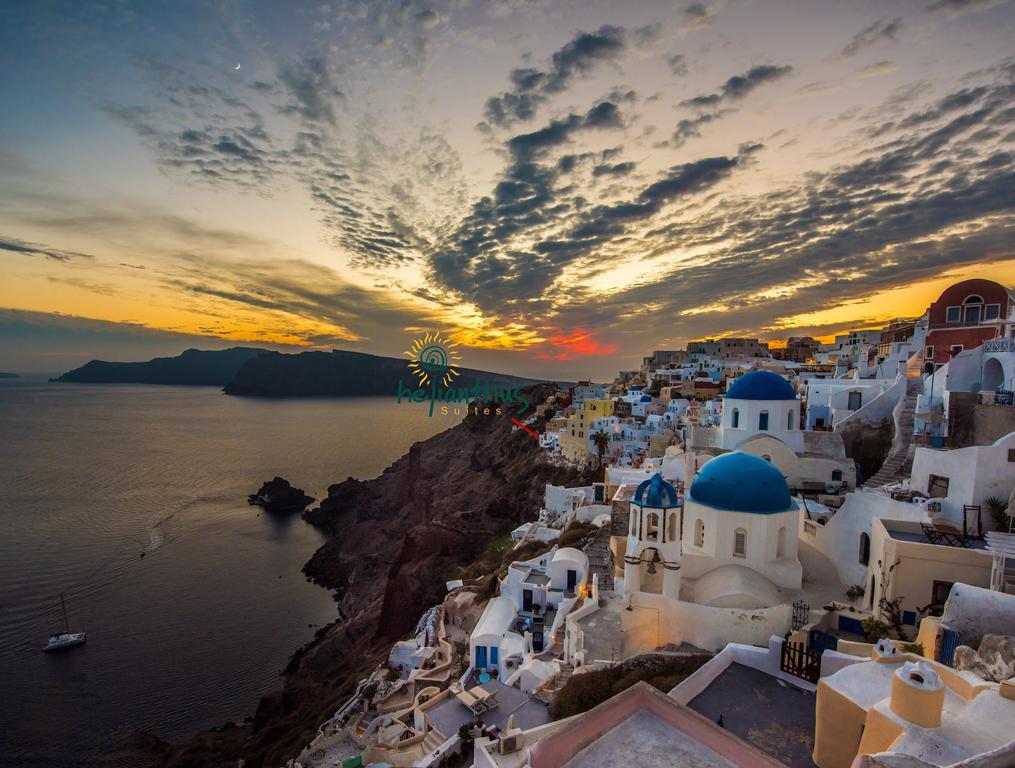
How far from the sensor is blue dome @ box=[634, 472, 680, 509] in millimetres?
14812

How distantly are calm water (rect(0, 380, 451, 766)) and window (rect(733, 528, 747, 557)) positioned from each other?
2987cm

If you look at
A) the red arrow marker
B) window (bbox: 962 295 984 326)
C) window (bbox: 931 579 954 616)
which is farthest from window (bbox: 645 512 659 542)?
the red arrow marker

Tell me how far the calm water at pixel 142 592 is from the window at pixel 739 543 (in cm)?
2987

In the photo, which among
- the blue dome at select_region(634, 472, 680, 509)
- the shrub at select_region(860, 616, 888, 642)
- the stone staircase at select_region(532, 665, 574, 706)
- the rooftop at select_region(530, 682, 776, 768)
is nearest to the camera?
the rooftop at select_region(530, 682, 776, 768)

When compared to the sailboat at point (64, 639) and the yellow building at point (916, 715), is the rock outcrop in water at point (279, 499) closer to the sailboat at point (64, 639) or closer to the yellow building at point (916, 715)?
the sailboat at point (64, 639)

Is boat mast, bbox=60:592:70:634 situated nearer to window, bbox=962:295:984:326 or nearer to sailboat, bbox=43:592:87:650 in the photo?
sailboat, bbox=43:592:87:650

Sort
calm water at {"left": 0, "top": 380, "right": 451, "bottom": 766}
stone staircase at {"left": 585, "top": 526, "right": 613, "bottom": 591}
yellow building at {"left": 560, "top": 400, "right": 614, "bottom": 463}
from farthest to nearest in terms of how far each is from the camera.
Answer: yellow building at {"left": 560, "top": 400, "right": 614, "bottom": 463} → calm water at {"left": 0, "top": 380, "right": 451, "bottom": 766} → stone staircase at {"left": 585, "top": 526, "right": 613, "bottom": 591}

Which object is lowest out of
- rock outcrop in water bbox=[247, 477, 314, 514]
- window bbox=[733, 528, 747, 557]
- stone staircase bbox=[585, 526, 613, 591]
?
rock outcrop in water bbox=[247, 477, 314, 514]

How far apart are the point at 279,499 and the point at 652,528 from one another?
60.1 m

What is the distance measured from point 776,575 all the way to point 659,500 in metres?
4.00

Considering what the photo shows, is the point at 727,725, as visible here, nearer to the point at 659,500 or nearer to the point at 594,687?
the point at 594,687

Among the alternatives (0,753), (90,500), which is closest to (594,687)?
(0,753)

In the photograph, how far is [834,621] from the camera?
12.4 metres

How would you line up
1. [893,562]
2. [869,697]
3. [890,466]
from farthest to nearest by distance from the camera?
[890,466], [893,562], [869,697]
